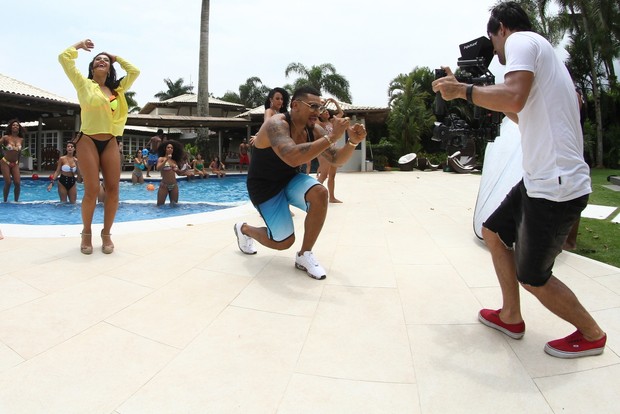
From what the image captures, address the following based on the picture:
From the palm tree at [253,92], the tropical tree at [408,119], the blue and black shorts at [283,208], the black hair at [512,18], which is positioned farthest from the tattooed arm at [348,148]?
the palm tree at [253,92]

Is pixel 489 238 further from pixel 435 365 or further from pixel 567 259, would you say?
pixel 567 259

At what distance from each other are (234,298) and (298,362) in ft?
2.85

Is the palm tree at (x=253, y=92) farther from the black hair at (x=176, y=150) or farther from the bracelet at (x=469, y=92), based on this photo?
the bracelet at (x=469, y=92)

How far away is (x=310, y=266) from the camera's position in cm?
308

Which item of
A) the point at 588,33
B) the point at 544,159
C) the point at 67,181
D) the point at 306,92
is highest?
the point at 588,33

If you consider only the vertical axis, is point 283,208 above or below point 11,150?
below

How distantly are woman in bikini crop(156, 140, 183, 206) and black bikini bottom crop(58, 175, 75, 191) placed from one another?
1.78 metres

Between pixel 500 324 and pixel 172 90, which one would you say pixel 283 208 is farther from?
pixel 172 90

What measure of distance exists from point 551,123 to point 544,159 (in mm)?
163

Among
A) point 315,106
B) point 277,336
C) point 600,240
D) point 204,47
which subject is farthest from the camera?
point 204,47

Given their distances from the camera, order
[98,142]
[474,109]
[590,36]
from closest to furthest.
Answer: [98,142], [474,109], [590,36]

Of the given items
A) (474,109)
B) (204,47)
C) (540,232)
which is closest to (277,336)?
(540,232)

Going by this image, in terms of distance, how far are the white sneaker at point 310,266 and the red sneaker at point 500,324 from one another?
1171mm

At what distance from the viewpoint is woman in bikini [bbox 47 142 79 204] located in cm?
764
